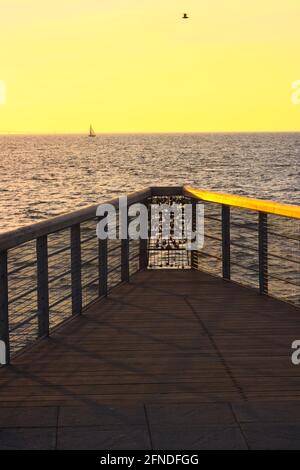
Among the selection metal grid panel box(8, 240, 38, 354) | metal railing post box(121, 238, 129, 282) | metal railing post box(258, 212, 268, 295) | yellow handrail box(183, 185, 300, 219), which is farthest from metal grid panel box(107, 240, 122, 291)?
metal railing post box(258, 212, 268, 295)

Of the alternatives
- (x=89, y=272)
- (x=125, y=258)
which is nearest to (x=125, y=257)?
(x=125, y=258)

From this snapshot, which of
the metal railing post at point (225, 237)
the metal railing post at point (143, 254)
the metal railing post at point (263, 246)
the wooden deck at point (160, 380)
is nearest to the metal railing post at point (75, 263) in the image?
the wooden deck at point (160, 380)

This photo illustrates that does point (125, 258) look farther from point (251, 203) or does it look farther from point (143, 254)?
point (251, 203)

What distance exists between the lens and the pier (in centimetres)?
446

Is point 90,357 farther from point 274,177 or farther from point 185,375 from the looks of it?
point 274,177

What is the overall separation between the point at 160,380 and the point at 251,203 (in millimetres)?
3267

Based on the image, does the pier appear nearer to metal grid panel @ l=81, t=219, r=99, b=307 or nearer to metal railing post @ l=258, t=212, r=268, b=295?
metal railing post @ l=258, t=212, r=268, b=295

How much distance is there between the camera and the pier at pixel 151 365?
175 inches

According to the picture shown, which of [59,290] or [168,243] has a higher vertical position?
[168,243]

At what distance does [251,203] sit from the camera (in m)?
8.37

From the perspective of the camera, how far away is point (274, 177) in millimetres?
71438

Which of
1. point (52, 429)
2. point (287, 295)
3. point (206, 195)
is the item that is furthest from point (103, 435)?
point (287, 295)

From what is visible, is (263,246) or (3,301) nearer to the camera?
(3,301)

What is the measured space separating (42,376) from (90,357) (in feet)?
1.99
